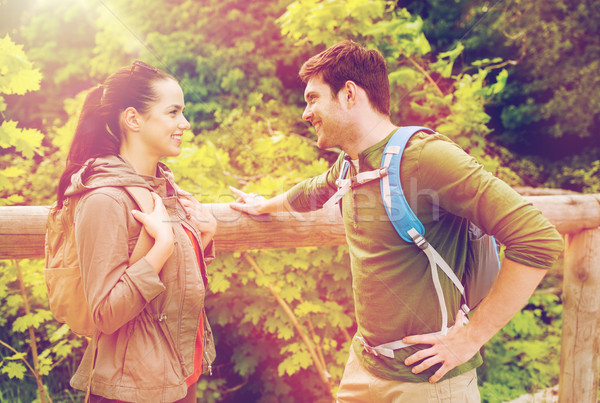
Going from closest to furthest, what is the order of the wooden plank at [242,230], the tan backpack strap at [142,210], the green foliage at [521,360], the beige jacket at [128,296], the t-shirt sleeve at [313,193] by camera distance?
the beige jacket at [128,296]
the tan backpack strap at [142,210]
the wooden plank at [242,230]
the t-shirt sleeve at [313,193]
the green foliage at [521,360]

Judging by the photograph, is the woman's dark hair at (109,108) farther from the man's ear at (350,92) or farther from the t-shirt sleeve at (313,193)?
the t-shirt sleeve at (313,193)

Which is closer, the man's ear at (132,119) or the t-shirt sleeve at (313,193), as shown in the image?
the man's ear at (132,119)

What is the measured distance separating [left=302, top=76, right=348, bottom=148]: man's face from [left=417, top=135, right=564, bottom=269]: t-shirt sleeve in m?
0.44

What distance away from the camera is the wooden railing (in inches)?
86.6

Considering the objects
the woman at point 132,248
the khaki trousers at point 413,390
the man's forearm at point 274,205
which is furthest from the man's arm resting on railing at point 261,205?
the khaki trousers at point 413,390

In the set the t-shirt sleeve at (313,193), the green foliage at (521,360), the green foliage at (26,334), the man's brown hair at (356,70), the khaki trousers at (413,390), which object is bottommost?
the green foliage at (521,360)

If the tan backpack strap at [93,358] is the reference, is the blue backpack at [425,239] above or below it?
above

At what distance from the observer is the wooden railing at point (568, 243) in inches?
86.6

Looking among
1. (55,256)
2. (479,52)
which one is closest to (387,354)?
(55,256)

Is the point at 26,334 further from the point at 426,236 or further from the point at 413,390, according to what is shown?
the point at 426,236

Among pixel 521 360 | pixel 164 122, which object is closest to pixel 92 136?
pixel 164 122

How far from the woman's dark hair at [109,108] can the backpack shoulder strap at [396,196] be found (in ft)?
3.03

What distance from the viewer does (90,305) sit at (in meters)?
1.33

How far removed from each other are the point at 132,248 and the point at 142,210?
14 centimetres
